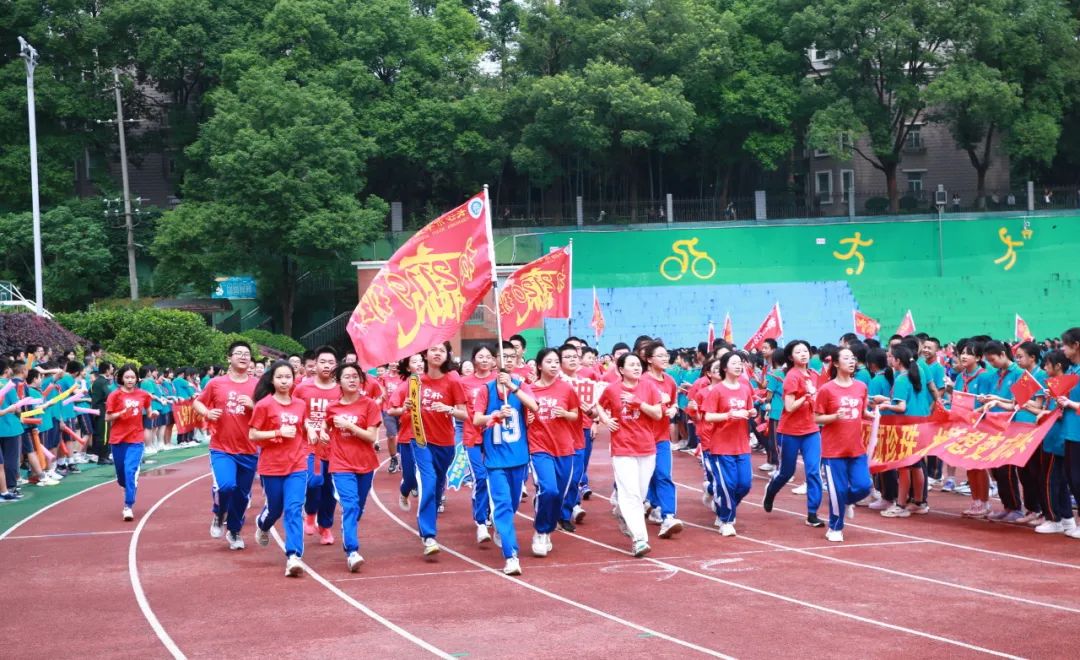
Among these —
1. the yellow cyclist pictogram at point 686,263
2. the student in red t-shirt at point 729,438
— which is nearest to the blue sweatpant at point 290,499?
the student in red t-shirt at point 729,438

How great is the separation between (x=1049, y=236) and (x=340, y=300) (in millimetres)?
23602

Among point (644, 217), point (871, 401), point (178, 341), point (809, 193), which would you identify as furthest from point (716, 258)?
point (871, 401)

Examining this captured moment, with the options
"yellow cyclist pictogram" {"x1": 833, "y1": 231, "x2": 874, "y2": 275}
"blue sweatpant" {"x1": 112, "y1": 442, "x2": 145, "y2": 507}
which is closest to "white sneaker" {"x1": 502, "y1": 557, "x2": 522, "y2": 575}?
"blue sweatpant" {"x1": 112, "y1": 442, "x2": 145, "y2": 507}

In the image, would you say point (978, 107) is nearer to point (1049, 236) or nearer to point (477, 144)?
point (1049, 236)

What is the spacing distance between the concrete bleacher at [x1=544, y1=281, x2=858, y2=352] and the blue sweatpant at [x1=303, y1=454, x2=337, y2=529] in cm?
2533

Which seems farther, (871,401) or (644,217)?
(644,217)

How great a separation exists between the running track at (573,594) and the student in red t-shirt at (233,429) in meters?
0.56

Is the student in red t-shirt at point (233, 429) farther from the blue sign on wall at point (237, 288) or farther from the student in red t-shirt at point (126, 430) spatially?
the blue sign on wall at point (237, 288)

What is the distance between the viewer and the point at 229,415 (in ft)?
36.7

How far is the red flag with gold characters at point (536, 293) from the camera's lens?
1694 centimetres

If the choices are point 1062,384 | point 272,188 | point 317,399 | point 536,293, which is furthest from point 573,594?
point 272,188

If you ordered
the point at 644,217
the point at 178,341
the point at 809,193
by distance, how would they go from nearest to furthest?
the point at 178,341, the point at 644,217, the point at 809,193

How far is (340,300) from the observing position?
142 feet

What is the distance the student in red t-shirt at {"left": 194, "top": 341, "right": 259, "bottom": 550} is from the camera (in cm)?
1114
